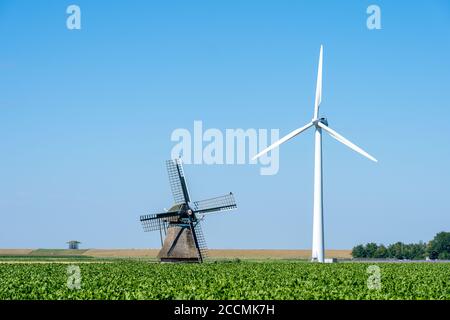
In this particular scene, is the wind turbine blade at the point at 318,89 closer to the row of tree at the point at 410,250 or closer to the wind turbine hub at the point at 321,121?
the wind turbine hub at the point at 321,121

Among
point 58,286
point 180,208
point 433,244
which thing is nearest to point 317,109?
point 180,208

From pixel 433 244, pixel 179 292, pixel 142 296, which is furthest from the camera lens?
pixel 433 244

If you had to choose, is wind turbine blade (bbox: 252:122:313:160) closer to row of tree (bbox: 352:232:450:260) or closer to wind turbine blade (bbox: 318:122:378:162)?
wind turbine blade (bbox: 318:122:378:162)

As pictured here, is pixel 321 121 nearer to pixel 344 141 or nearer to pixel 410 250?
pixel 344 141

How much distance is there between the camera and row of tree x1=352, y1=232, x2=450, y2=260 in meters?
169

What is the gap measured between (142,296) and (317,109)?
50.2 m

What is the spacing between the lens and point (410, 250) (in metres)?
176

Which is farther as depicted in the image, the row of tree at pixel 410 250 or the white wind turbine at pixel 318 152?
the row of tree at pixel 410 250

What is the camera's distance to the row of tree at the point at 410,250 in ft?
553

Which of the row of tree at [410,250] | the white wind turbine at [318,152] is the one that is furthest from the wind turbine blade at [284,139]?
the row of tree at [410,250]

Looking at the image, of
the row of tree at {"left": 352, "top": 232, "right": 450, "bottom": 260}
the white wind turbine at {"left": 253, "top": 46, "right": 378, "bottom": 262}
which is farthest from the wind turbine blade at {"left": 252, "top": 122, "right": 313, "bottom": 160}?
the row of tree at {"left": 352, "top": 232, "right": 450, "bottom": 260}
